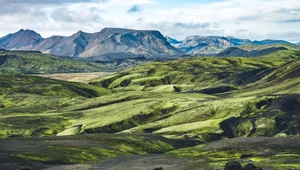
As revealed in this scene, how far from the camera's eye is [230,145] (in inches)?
7062

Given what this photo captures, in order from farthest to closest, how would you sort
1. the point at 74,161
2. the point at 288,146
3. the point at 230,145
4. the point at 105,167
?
the point at 230,145 → the point at 288,146 → the point at 74,161 → the point at 105,167

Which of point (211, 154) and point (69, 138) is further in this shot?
point (69, 138)

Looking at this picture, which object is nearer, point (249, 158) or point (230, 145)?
point (249, 158)

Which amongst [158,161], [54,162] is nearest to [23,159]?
[54,162]

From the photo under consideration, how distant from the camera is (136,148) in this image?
182m

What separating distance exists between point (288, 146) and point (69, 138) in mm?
89488

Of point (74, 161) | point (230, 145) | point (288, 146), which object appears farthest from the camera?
point (230, 145)

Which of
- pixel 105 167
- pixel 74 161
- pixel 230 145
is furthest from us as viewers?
pixel 230 145

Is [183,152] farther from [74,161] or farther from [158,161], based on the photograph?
[74,161]

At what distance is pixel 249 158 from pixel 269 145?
24.9 metres

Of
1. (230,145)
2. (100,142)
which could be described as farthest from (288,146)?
(100,142)

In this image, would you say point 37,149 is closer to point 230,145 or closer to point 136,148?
point 136,148

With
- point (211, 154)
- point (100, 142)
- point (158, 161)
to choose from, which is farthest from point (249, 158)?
point (100, 142)

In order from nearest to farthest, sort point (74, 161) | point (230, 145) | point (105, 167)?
point (105, 167) < point (74, 161) < point (230, 145)
